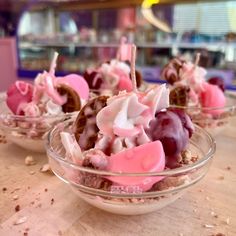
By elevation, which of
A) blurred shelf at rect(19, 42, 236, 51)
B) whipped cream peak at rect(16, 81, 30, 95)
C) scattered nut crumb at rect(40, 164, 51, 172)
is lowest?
scattered nut crumb at rect(40, 164, 51, 172)

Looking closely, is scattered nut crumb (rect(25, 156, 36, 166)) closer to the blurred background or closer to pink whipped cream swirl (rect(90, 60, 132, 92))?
pink whipped cream swirl (rect(90, 60, 132, 92))

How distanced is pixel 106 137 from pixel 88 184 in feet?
0.31

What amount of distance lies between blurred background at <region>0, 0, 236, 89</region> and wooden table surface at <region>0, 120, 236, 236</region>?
1.73 m

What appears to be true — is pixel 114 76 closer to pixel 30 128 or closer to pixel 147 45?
pixel 30 128

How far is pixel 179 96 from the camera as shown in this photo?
844 millimetres

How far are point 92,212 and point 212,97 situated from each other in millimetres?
524

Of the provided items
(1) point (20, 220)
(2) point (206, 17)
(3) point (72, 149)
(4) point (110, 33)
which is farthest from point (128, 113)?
(4) point (110, 33)

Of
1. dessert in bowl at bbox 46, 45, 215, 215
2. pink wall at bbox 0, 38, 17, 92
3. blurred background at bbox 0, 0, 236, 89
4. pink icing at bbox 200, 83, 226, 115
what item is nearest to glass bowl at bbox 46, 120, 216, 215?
dessert in bowl at bbox 46, 45, 215, 215

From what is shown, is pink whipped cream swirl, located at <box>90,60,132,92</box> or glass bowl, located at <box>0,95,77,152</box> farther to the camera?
pink whipped cream swirl, located at <box>90,60,132,92</box>

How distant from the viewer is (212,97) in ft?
2.93

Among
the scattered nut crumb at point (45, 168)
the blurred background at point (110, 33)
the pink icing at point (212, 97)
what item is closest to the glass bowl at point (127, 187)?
the scattered nut crumb at point (45, 168)

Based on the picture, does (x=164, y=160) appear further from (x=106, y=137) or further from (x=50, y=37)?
(x=50, y=37)

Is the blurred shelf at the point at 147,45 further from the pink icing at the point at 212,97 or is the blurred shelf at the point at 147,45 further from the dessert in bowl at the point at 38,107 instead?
the dessert in bowl at the point at 38,107

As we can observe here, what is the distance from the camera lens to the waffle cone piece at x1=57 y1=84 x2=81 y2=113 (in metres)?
0.78
